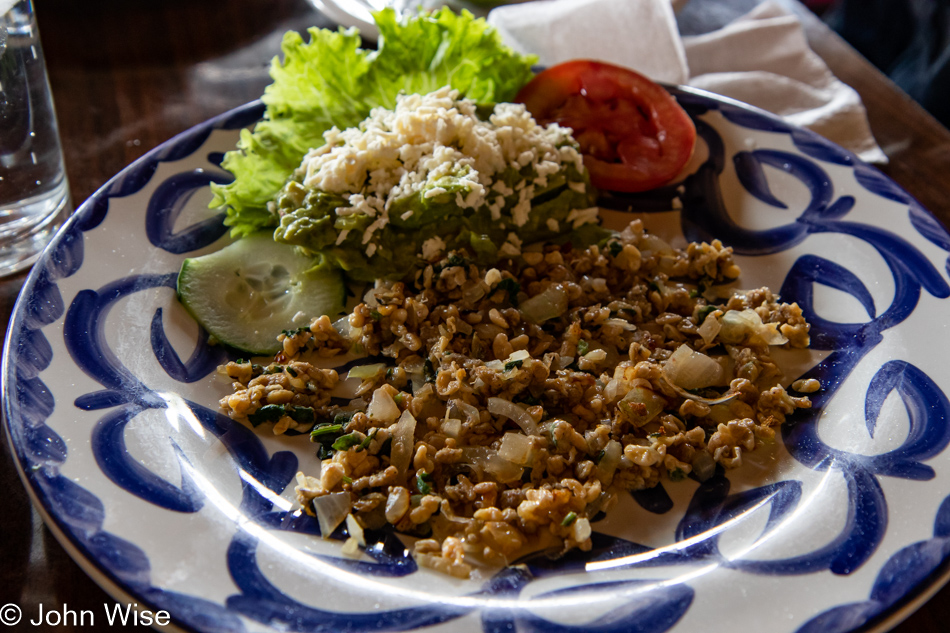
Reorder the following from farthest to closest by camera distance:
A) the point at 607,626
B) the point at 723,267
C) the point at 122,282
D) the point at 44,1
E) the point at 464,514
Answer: the point at 44,1, the point at 723,267, the point at 122,282, the point at 464,514, the point at 607,626

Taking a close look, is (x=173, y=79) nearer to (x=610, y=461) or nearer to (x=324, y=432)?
(x=324, y=432)

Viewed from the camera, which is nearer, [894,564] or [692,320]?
[894,564]

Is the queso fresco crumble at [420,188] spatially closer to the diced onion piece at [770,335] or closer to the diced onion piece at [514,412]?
the diced onion piece at [514,412]

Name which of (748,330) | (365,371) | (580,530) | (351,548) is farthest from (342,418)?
(748,330)

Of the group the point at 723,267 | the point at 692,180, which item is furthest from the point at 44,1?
the point at 723,267

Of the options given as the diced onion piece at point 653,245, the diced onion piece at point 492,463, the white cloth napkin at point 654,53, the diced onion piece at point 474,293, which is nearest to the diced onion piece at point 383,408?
the diced onion piece at point 492,463

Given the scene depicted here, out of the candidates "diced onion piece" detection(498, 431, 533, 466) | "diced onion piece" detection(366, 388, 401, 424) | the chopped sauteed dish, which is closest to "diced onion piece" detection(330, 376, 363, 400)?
the chopped sauteed dish

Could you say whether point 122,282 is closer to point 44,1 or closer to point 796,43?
point 44,1
